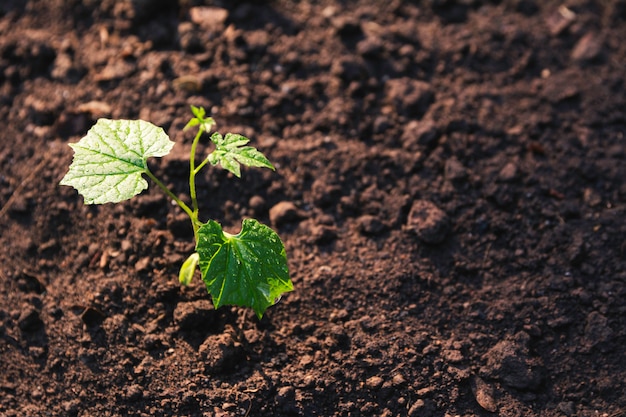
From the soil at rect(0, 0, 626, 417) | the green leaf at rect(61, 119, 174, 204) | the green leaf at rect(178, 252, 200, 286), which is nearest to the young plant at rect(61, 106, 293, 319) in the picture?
the green leaf at rect(61, 119, 174, 204)

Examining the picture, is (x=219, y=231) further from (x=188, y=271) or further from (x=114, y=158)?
(x=114, y=158)

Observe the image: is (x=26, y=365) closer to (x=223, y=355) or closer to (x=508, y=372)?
(x=223, y=355)

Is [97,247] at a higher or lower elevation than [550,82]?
lower

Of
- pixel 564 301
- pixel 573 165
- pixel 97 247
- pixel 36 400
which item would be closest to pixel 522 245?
pixel 564 301

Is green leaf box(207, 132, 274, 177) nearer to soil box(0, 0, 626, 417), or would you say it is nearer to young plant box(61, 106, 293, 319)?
young plant box(61, 106, 293, 319)

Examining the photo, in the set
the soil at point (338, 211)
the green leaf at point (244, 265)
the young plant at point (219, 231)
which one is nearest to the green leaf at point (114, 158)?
the young plant at point (219, 231)
